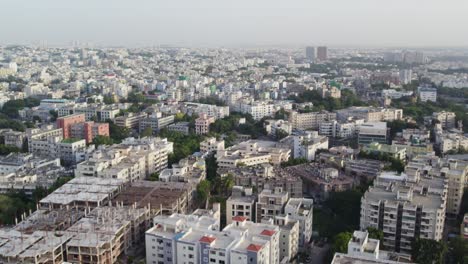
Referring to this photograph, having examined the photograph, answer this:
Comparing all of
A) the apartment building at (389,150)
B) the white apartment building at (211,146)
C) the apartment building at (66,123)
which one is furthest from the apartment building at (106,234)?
the apartment building at (66,123)

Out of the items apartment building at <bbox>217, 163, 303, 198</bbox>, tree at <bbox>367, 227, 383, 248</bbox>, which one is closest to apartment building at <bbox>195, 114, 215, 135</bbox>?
apartment building at <bbox>217, 163, 303, 198</bbox>

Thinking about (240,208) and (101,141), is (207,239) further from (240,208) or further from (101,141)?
(101,141)

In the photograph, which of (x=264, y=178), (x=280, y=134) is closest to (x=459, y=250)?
(x=264, y=178)

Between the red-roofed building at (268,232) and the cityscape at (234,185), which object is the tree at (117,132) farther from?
the red-roofed building at (268,232)

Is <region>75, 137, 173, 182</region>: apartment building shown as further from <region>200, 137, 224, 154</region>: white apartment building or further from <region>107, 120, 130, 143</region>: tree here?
<region>107, 120, 130, 143</region>: tree

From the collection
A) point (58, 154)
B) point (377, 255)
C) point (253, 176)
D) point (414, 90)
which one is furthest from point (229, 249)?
point (414, 90)
